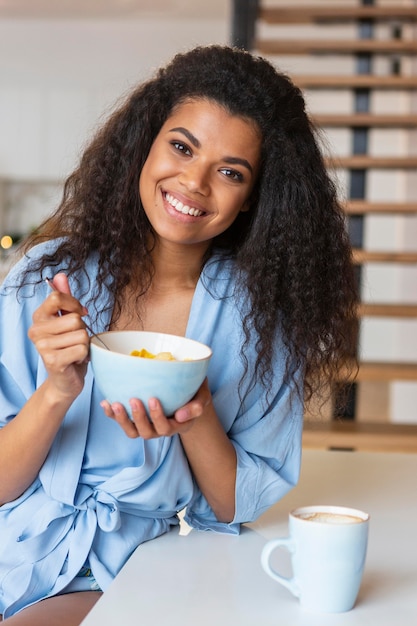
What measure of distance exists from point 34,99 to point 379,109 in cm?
238

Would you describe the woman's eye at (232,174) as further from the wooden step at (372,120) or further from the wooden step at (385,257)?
the wooden step at (372,120)

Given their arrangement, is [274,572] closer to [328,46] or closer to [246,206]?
[246,206]

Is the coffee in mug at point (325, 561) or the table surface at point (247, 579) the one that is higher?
the coffee in mug at point (325, 561)

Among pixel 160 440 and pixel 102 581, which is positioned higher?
pixel 160 440

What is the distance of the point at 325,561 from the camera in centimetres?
82

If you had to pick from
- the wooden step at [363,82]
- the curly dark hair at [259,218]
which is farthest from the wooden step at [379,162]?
the curly dark hair at [259,218]

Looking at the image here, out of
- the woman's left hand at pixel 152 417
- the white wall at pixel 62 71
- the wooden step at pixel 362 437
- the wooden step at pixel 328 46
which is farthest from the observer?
the white wall at pixel 62 71

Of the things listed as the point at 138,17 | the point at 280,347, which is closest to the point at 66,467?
the point at 280,347

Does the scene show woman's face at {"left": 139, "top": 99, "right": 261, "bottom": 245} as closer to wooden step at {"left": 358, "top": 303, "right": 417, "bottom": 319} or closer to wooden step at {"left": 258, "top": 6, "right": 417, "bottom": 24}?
wooden step at {"left": 358, "top": 303, "right": 417, "bottom": 319}

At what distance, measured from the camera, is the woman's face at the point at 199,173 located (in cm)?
122

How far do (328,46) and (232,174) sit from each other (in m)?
2.62

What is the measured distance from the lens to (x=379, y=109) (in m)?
5.73

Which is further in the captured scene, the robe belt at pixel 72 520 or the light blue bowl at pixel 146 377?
the robe belt at pixel 72 520

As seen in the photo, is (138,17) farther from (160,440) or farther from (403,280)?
(160,440)
